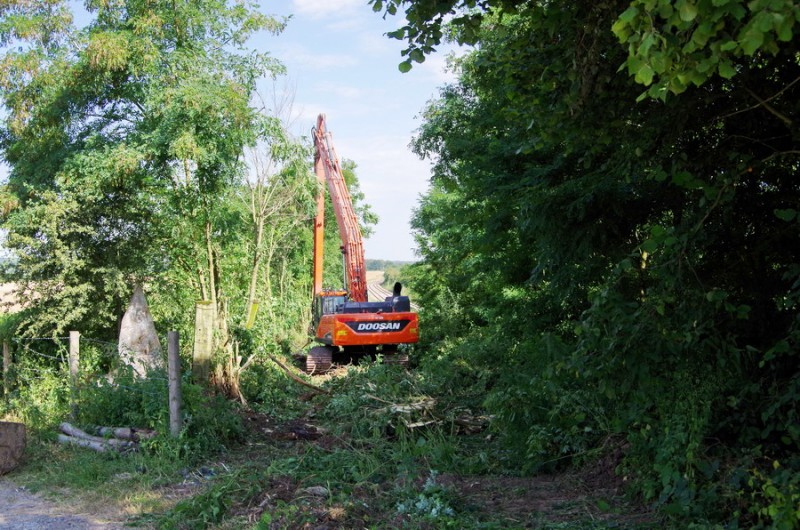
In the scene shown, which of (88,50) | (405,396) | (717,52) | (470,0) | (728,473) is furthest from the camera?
(88,50)

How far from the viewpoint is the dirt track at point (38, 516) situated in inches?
233

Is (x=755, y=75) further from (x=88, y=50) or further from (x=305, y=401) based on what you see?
(x=88, y=50)

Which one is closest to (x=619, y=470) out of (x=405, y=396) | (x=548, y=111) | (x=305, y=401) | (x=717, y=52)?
(x=548, y=111)

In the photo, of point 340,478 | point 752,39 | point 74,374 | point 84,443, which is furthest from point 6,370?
point 752,39

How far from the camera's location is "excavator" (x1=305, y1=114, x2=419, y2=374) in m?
16.3

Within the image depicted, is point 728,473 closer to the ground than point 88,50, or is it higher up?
closer to the ground

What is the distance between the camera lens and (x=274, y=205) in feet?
48.3

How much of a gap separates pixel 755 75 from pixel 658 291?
180 cm

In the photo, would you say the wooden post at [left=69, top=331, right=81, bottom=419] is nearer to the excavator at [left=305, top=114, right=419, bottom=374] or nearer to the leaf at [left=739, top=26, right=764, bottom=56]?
the excavator at [left=305, top=114, right=419, bottom=374]

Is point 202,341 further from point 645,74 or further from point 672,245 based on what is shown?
point 645,74

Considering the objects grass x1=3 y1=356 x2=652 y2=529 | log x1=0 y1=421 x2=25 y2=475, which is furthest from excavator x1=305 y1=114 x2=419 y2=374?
log x1=0 y1=421 x2=25 y2=475

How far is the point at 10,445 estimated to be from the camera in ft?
25.7

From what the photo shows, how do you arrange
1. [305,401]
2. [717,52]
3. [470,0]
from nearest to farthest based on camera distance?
[717,52] → [470,0] → [305,401]

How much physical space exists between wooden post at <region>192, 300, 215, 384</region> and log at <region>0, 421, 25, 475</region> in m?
2.54
